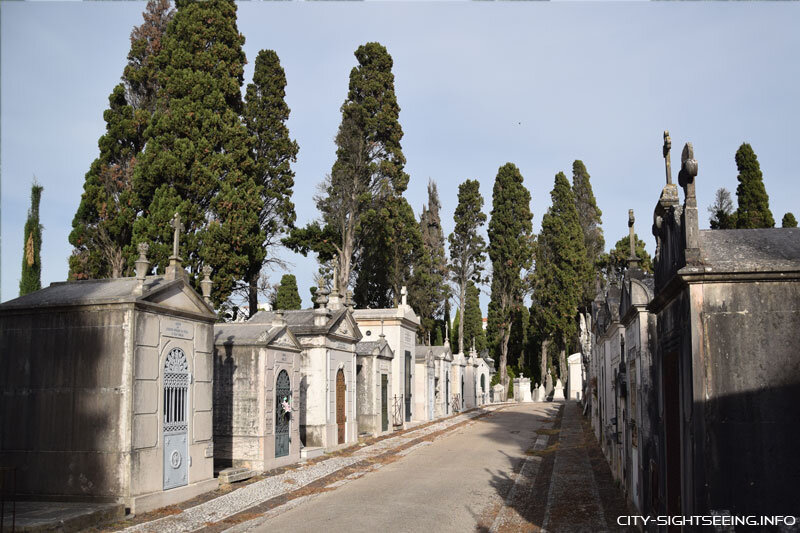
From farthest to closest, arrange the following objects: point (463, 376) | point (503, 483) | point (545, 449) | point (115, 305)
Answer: point (463, 376) < point (545, 449) < point (503, 483) < point (115, 305)

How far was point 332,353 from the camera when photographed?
18953 mm

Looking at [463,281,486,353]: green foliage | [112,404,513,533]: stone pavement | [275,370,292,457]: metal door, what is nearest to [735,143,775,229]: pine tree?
[112,404,513,533]: stone pavement

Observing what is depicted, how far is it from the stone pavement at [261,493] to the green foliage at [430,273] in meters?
18.2

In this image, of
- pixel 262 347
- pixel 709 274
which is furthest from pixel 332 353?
pixel 709 274

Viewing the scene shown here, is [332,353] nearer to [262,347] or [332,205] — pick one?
[262,347]

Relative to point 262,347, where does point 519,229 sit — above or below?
above

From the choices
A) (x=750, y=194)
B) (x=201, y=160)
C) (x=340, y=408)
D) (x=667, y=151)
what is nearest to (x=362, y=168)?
(x=201, y=160)

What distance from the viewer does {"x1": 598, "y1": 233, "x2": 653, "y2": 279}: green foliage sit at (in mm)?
53312

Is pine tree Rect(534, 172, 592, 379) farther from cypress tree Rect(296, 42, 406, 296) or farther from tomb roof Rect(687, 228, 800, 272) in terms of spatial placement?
tomb roof Rect(687, 228, 800, 272)

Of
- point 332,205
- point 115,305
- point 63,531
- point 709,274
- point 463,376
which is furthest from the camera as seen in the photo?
point 463,376

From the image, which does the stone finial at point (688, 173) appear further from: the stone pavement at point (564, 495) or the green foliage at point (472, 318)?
the green foliage at point (472, 318)

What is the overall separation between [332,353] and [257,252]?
23.8ft

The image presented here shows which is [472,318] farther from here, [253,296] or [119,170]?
[119,170]

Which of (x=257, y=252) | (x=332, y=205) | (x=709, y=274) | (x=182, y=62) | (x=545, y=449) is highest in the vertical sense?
(x=182, y=62)
